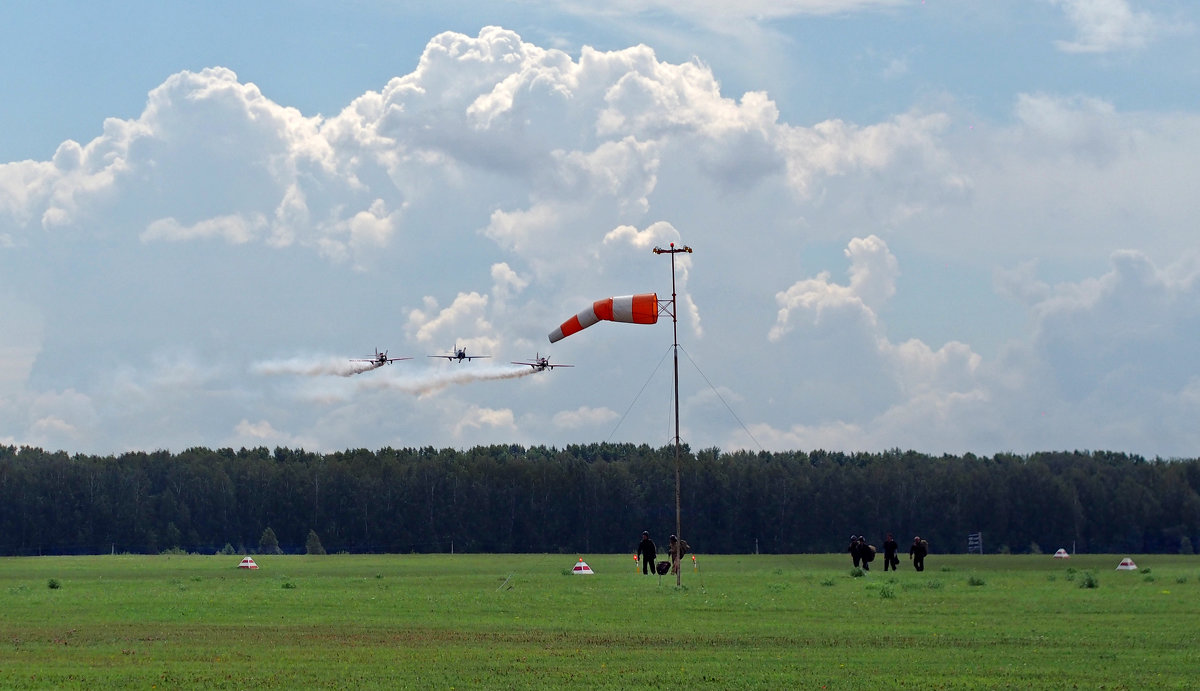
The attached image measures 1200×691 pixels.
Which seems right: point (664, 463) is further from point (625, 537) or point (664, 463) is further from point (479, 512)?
point (479, 512)

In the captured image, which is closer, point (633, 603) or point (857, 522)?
point (633, 603)

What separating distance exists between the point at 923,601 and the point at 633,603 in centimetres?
778

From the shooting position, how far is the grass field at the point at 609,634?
831 inches

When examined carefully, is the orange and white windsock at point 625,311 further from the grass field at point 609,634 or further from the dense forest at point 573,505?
the dense forest at point 573,505

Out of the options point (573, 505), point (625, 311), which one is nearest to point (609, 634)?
point (625, 311)

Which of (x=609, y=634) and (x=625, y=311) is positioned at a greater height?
(x=625, y=311)

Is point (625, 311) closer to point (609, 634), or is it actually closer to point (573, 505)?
point (609, 634)

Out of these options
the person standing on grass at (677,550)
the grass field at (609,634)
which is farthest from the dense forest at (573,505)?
the grass field at (609,634)

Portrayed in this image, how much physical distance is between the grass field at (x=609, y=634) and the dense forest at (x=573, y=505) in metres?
103

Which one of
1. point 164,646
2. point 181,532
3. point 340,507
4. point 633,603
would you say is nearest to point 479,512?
point 340,507

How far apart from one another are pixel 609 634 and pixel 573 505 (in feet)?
431

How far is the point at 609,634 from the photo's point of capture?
28.0 metres

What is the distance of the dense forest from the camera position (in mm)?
145875

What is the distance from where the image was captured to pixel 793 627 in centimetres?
2939
